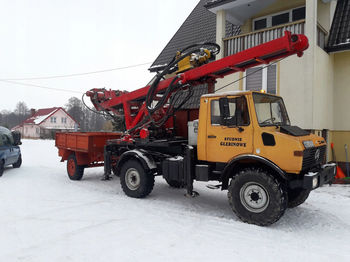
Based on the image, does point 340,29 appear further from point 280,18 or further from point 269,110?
point 269,110

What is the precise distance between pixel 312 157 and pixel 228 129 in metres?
1.57

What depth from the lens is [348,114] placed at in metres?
10.7

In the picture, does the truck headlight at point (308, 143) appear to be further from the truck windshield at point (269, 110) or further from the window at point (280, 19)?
the window at point (280, 19)

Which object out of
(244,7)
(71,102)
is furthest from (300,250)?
(71,102)

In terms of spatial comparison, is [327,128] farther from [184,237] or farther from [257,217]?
[184,237]

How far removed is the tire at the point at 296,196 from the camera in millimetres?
5864

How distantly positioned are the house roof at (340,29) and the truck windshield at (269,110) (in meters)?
5.82

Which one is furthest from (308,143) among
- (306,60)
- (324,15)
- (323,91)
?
(324,15)

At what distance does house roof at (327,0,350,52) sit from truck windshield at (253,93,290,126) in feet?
19.1

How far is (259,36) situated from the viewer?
35.1 ft

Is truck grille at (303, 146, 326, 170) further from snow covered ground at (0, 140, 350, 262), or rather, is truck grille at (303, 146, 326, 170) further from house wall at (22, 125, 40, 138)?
house wall at (22, 125, 40, 138)

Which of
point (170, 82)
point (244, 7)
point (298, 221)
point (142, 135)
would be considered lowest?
point (298, 221)

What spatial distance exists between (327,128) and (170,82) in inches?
262

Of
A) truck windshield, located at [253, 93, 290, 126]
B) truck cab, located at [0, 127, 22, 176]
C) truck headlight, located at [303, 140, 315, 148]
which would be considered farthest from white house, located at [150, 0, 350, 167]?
truck cab, located at [0, 127, 22, 176]
